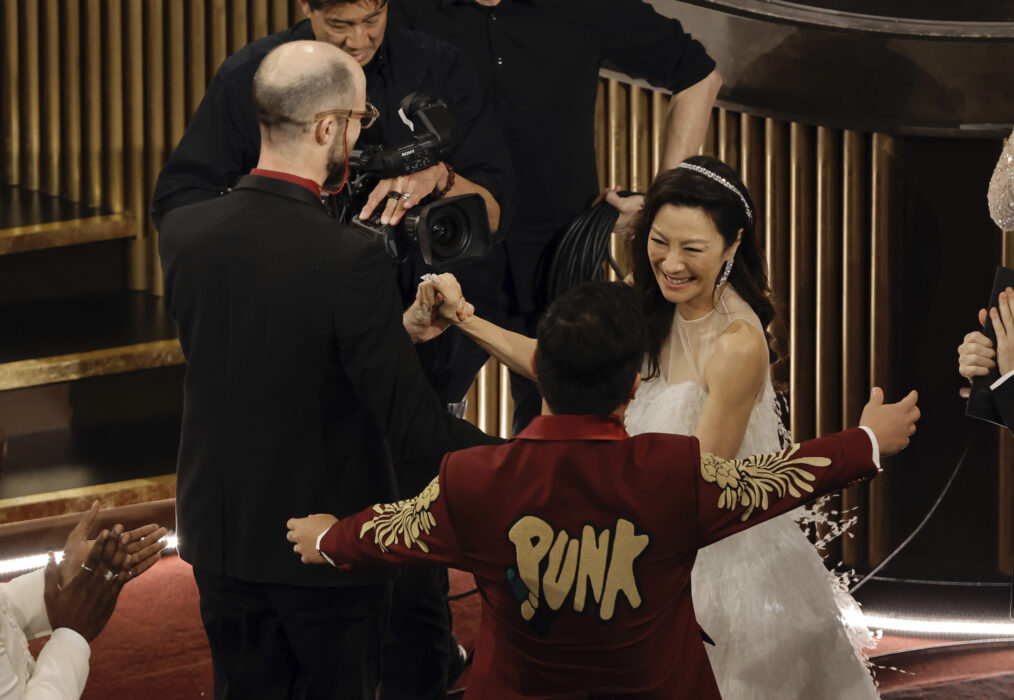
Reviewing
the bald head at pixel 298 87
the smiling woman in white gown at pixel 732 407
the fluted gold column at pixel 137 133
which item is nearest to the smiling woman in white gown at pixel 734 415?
the smiling woman in white gown at pixel 732 407

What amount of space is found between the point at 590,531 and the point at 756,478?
232 millimetres

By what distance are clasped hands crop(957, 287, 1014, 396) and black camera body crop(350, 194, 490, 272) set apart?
911 mm

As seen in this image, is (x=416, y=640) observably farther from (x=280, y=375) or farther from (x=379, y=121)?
(x=379, y=121)

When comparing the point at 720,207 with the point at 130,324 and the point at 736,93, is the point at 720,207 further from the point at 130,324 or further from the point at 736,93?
the point at 130,324

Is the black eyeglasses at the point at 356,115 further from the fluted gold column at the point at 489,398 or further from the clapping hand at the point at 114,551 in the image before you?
the fluted gold column at the point at 489,398

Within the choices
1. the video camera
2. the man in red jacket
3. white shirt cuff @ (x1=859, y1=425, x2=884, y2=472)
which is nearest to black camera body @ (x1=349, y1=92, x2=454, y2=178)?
the video camera

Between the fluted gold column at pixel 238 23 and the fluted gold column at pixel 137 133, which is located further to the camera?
the fluted gold column at pixel 137 133

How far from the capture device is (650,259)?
229 centimetres

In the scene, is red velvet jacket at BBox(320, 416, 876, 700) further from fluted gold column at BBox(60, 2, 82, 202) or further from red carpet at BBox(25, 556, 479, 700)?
fluted gold column at BBox(60, 2, 82, 202)

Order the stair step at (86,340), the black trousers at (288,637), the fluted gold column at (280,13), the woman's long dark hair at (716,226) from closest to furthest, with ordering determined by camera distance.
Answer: the black trousers at (288,637), the woman's long dark hair at (716,226), the stair step at (86,340), the fluted gold column at (280,13)

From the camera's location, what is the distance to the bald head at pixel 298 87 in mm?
1809

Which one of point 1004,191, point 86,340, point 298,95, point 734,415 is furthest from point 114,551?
point 86,340

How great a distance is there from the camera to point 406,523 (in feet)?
5.04

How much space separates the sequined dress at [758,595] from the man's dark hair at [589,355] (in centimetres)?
71
